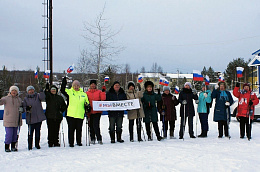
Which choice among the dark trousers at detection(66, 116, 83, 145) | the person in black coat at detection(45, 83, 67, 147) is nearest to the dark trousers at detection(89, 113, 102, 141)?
the dark trousers at detection(66, 116, 83, 145)

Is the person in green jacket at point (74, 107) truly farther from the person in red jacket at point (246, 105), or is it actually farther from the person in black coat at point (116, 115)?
the person in red jacket at point (246, 105)

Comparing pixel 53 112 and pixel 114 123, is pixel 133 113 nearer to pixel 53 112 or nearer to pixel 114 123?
pixel 114 123

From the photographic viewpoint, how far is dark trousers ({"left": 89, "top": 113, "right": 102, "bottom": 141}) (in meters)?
7.54

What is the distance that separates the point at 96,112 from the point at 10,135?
2.34 meters

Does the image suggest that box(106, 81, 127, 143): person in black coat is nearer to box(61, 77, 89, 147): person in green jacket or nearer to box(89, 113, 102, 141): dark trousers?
box(89, 113, 102, 141): dark trousers

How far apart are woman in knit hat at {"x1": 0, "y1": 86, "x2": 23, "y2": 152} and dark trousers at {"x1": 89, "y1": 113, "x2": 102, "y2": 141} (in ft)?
6.39

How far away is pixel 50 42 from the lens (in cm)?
1530

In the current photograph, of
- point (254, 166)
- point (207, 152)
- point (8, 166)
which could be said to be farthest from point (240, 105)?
point (8, 166)

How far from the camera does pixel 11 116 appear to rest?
22.4ft

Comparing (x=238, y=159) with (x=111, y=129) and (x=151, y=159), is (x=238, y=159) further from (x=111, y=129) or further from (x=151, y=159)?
(x=111, y=129)

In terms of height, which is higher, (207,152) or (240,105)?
(240,105)

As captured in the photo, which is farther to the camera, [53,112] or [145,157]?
[53,112]

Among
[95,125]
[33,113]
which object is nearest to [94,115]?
[95,125]

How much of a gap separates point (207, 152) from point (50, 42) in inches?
470
